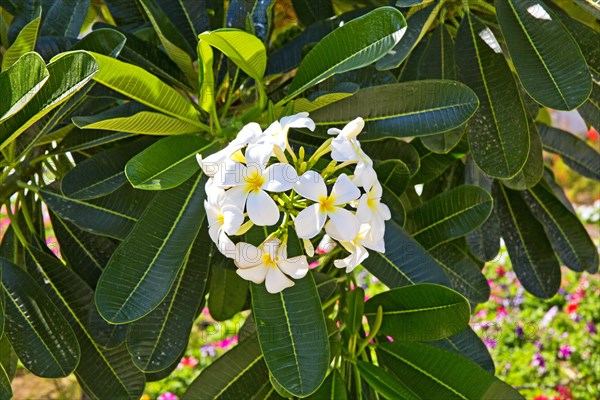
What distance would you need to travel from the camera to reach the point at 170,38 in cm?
118

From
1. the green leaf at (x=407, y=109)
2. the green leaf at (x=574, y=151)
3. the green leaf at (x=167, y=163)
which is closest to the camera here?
the green leaf at (x=167, y=163)

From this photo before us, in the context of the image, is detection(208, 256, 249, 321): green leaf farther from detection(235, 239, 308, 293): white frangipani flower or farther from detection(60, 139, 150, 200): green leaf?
detection(235, 239, 308, 293): white frangipani flower

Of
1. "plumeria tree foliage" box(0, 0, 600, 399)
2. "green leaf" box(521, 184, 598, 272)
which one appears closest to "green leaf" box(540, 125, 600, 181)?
"green leaf" box(521, 184, 598, 272)

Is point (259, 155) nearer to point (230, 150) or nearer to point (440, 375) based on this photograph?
point (230, 150)

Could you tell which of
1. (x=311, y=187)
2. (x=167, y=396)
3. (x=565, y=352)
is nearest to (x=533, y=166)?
(x=311, y=187)

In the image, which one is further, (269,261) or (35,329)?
(35,329)

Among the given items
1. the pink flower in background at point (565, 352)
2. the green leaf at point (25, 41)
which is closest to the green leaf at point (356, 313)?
the green leaf at point (25, 41)

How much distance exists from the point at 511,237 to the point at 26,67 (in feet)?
3.44

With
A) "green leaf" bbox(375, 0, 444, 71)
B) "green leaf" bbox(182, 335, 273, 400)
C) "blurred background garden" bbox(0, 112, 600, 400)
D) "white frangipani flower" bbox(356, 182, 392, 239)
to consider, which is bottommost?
"blurred background garden" bbox(0, 112, 600, 400)

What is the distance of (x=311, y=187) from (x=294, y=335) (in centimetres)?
24

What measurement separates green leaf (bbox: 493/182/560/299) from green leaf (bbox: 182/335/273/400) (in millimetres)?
625

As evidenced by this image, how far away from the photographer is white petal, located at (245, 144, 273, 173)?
2.82 feet

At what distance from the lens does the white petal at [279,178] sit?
0.84 meters

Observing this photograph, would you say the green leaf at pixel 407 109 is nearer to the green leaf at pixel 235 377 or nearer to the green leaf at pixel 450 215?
the green leaf at pixel 450 215
